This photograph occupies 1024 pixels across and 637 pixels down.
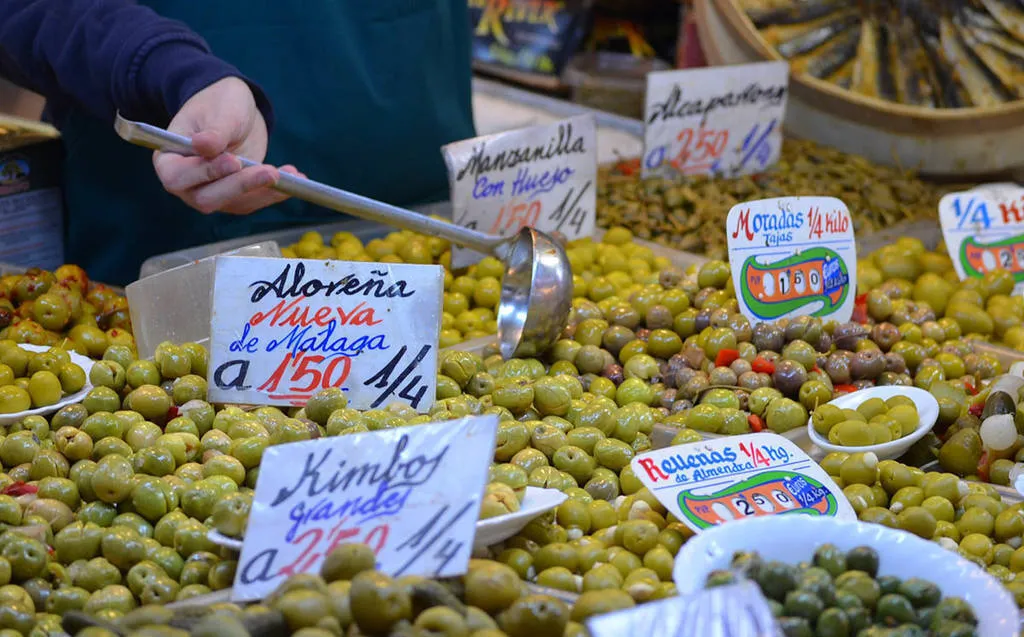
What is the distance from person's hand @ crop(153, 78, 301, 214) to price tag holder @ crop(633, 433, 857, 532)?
3.45 ft

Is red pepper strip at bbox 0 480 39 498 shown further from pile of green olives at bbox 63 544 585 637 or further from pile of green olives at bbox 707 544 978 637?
pile of green olives at bbox 707 544 978 637

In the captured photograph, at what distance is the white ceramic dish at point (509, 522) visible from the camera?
59.8 inches

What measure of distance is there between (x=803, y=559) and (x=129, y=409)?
1216mm

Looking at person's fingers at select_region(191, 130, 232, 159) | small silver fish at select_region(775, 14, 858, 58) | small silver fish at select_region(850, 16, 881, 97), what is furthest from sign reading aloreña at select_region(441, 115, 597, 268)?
small silver fish at select_region(850, 16, 881, 97)

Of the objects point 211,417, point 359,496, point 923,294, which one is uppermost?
point 359,496

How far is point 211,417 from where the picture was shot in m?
1.98

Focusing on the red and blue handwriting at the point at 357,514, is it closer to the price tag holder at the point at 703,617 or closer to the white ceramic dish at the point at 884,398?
the price tag holder at the point at 703,617

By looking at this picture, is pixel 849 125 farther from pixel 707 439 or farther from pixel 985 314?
pixel 707 439

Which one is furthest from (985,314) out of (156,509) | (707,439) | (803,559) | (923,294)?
(156,509)

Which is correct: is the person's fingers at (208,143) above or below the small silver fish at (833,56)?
above

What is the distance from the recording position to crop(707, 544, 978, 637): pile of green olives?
1.27 metres

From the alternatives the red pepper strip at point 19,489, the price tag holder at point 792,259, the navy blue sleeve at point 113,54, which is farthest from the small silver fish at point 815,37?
the red pepper strip at point 19,489

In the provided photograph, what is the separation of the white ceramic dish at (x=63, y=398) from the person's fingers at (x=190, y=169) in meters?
0.41

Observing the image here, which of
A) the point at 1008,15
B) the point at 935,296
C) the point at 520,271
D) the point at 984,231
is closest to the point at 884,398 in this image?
the point at 935,296
